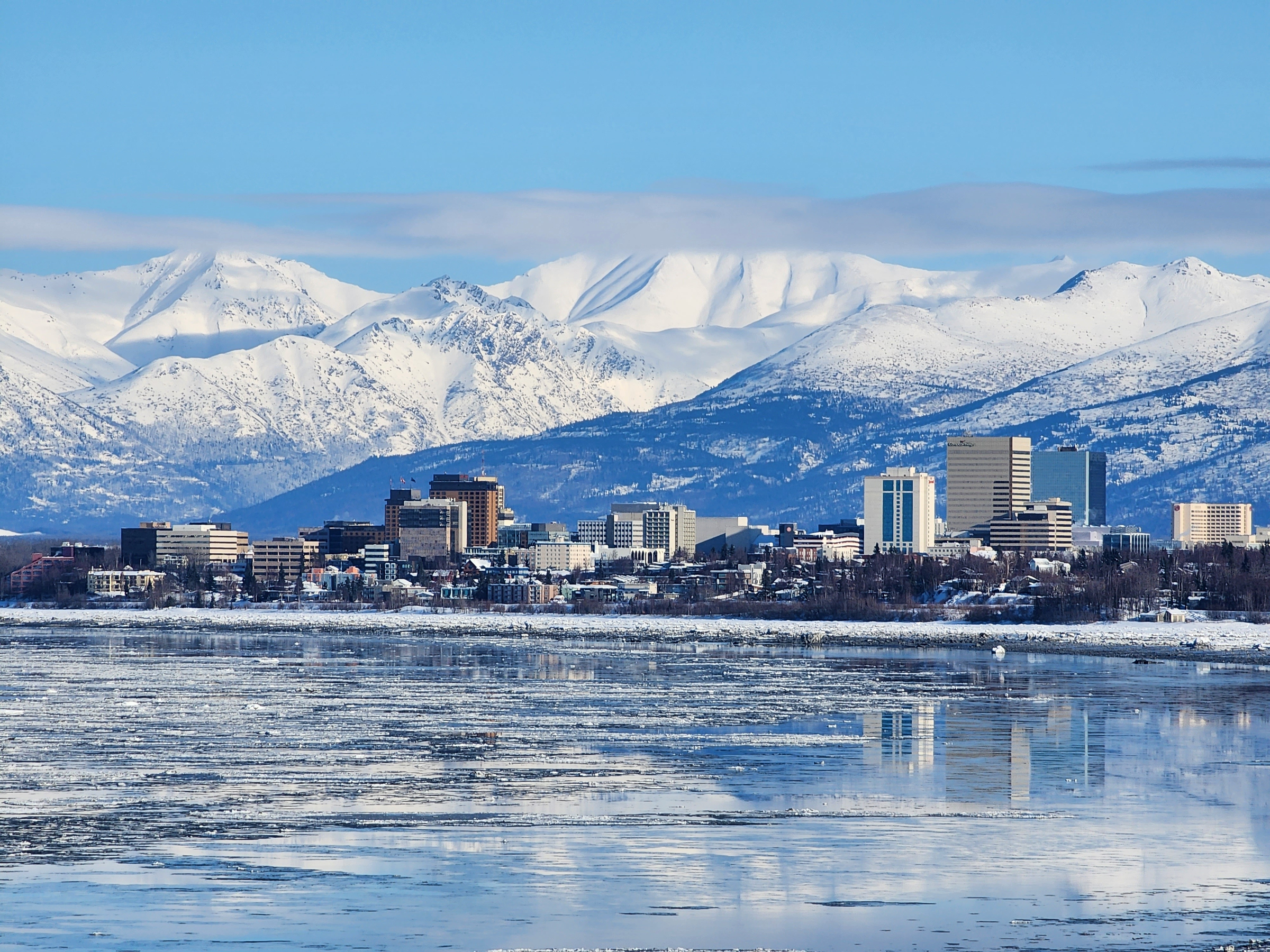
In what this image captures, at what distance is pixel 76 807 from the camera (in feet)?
161

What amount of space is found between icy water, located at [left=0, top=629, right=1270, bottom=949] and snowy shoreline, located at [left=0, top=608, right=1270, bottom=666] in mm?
55754

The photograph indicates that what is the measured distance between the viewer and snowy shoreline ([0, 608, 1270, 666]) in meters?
141

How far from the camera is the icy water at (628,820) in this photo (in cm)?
3753

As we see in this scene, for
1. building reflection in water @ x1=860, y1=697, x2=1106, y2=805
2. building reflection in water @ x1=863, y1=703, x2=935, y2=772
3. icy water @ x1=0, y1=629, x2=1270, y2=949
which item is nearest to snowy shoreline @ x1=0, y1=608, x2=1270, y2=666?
building reflection in water @ x1=860, y1=697, x2=1106, y2=805

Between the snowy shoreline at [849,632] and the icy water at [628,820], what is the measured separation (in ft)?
183

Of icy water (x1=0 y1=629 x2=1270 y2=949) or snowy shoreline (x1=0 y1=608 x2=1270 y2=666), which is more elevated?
snowy shoreline (x1=0 y1=608 x2=1270 y2=666)

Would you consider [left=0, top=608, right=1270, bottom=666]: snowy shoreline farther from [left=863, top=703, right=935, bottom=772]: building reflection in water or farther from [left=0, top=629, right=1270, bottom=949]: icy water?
[left=0, top=629, right=1270, bottom=949]: icy water

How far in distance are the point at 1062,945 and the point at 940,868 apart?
21.8ft

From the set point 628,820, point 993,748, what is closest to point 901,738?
point 993,748

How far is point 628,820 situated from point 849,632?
119m

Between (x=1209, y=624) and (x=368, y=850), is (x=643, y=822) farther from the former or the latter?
(x=1209, y=624)

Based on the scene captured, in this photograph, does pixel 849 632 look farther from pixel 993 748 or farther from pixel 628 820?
pixel 628 820

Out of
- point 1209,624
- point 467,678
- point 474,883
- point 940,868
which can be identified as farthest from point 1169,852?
point 1209,624

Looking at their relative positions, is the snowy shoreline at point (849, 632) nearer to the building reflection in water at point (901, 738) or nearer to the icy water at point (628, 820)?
the building reflection in water at point (901, 738)
